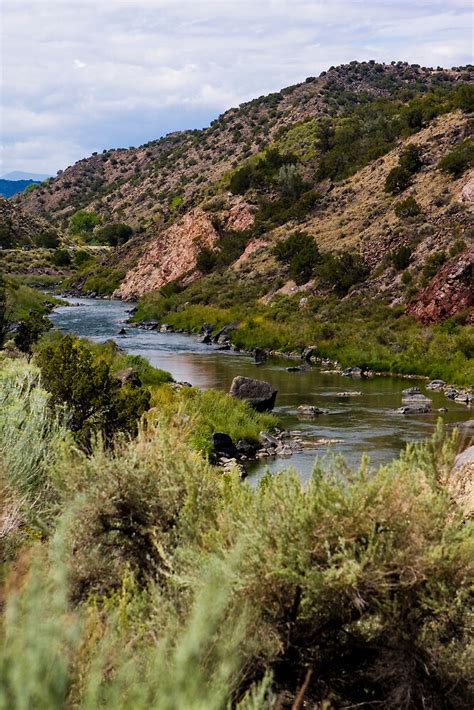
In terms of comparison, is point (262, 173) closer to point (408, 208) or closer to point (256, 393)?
point (408, 208)

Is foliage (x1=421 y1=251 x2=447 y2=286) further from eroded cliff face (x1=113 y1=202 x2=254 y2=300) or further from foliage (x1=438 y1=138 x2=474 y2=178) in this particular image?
eroded cliff face (x1=113 y1=202 x2=254 y2=300)

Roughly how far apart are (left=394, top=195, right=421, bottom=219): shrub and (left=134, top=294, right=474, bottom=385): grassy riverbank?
780 centimetres

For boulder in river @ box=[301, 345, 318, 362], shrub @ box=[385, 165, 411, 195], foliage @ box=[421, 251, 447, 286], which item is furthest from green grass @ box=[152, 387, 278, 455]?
shrub @ box=[385, 165, 411, 195]

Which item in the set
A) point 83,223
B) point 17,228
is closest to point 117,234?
point 17,228

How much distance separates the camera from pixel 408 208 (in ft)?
162

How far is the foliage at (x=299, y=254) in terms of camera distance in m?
50.9

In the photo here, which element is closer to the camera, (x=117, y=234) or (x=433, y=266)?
(x=433, y=266)

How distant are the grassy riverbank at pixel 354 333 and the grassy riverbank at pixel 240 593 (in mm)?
24273

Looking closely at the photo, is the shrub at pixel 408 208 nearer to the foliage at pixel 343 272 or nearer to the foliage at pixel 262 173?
the foliage at pixel 343 272

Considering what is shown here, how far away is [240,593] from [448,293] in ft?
113

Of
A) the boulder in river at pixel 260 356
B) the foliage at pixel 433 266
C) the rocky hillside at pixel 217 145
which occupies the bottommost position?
the boulder in river at pixel 260 356

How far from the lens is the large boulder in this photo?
25.2 meters

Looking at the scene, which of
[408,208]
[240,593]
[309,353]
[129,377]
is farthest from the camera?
[408,208]

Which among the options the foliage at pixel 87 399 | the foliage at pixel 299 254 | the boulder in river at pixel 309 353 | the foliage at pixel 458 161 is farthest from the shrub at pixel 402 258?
the foliage at pixel 87 399
